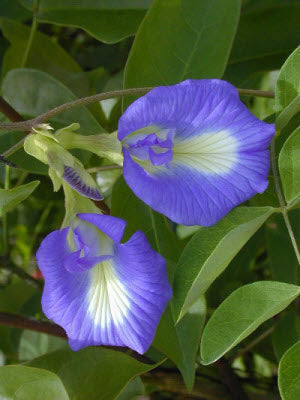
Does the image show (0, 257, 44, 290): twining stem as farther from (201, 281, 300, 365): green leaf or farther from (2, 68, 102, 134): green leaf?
(201, 281, 300, 365): green leaf

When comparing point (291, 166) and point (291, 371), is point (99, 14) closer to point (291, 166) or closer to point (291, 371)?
point (291, 166)

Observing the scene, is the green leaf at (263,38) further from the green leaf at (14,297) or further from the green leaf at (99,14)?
the green leaf at (14,297)

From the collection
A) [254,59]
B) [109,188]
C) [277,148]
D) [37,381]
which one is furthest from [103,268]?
[254,59]

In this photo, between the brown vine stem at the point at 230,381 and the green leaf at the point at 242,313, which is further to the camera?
the brown vine stem at the point at 230,381

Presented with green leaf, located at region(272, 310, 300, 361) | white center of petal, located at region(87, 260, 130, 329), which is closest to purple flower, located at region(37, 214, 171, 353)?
white center of petal, located at region(87, 260, 130, 329)

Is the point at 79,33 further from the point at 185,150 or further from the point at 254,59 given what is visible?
the point at 185,150

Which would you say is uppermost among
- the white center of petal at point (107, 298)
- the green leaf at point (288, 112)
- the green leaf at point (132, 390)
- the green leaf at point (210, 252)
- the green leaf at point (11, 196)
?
the green leaf at point (288, 112)

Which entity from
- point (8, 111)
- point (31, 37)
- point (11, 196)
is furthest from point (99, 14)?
point (11, 196)

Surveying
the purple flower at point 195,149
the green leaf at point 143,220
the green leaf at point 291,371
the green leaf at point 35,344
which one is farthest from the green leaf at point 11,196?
the green leaf at point 35,344
